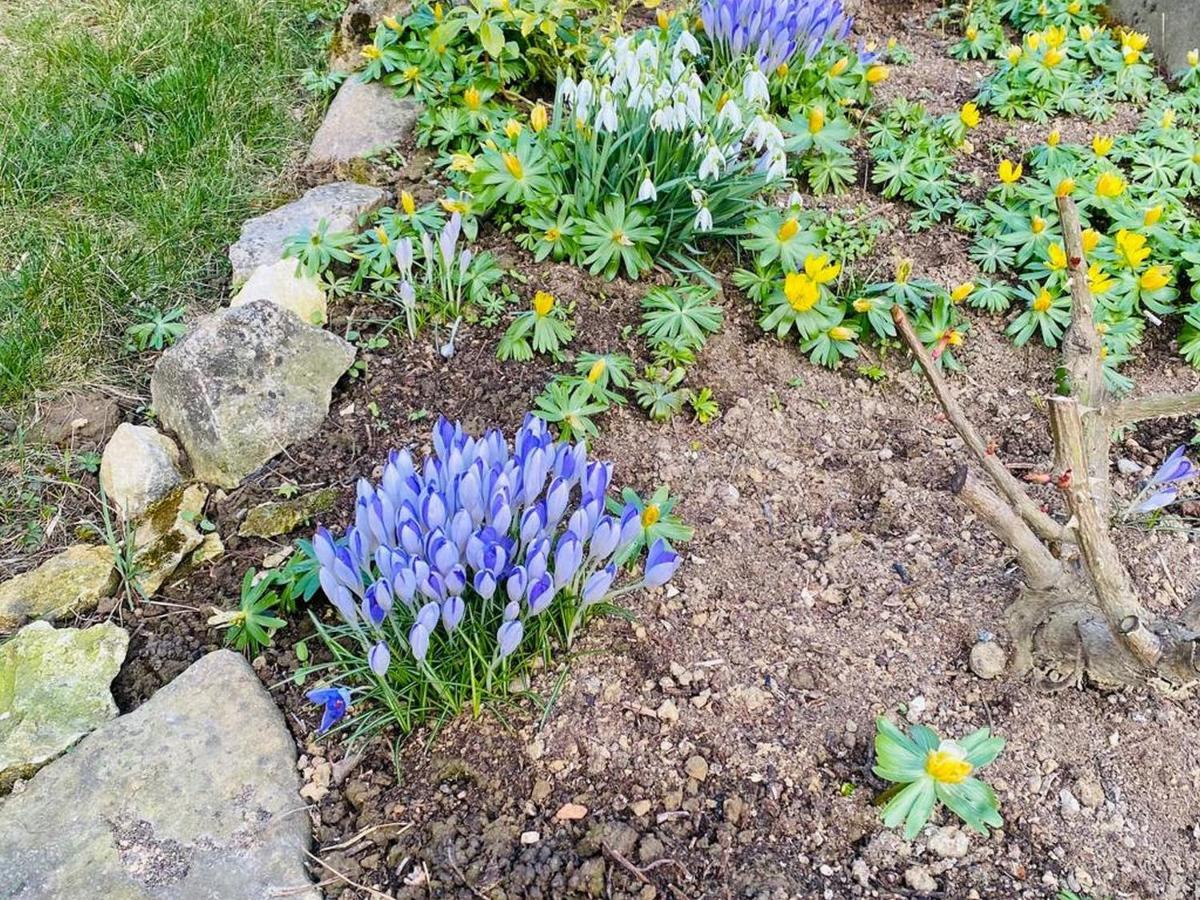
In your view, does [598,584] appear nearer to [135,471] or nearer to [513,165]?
[135,471]

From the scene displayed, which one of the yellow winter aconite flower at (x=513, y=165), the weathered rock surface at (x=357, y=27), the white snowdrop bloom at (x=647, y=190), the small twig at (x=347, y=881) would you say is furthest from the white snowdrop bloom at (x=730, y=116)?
the small twig at (x=347, y=881)

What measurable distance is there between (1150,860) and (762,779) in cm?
71

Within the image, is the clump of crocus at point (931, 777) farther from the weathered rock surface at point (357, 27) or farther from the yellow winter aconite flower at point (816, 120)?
the weathered rock surface at point (357, 27)

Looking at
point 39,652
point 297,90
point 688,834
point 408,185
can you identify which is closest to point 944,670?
point 688,834

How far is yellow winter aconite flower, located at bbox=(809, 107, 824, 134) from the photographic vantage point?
10.5 ft

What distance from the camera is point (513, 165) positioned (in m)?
2.94

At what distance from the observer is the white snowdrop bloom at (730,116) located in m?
2.79

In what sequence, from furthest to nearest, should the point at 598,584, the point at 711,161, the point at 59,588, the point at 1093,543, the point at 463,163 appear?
the point at 463,163 → the point at 711,161 → the point at 59,588 → the point at 598,584 → the point at 1093,543

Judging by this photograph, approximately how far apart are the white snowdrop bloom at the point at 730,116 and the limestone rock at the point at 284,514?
143 cm

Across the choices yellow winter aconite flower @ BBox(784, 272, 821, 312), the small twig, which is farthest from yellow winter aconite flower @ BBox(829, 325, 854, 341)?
the small twig

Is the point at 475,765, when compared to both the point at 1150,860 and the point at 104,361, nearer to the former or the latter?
the point at 1150,860

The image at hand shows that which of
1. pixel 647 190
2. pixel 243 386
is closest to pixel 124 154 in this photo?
pixel 243 386

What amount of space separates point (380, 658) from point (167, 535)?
2.91 feet

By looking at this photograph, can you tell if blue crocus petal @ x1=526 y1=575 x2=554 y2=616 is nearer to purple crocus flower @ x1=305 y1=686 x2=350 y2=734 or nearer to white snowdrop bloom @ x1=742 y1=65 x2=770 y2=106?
purple crocus flower @ x1=305 y1=686 x2=350 y2=734
